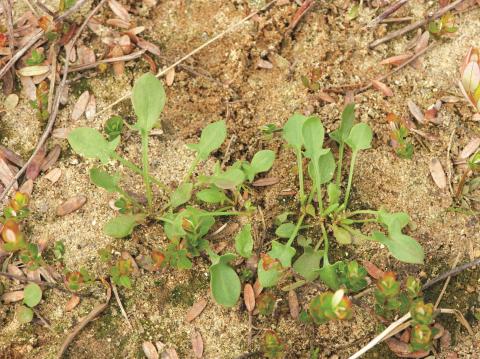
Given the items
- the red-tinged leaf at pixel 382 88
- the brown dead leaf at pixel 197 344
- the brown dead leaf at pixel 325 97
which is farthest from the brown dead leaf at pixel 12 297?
the red-tinged leaf at pixel 382 88

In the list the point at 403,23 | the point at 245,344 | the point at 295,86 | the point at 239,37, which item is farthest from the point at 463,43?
the point at 245,344

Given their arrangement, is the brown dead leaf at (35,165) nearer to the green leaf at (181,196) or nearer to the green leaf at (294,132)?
the green leaf at (181,196)

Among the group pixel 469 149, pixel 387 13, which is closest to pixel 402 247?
pixel 469 149

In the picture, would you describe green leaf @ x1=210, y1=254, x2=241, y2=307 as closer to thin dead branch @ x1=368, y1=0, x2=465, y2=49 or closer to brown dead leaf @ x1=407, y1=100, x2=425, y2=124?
brown dead leaf @ x1=407, y1=100, x2=425, y2=124

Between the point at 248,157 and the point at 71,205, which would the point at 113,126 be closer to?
the point at 71,205

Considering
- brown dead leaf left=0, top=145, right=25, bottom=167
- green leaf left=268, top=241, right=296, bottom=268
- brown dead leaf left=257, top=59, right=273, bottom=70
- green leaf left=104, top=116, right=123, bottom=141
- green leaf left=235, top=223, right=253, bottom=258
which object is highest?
brown dead leaf left=257, top=59, right=273, bottom=70

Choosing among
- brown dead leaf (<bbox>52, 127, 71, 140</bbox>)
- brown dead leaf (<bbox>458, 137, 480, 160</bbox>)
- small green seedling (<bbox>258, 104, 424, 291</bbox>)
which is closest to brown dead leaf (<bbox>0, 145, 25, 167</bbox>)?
brown dead leaf (<bbox>52, 127, 71, 140</bbox>)
